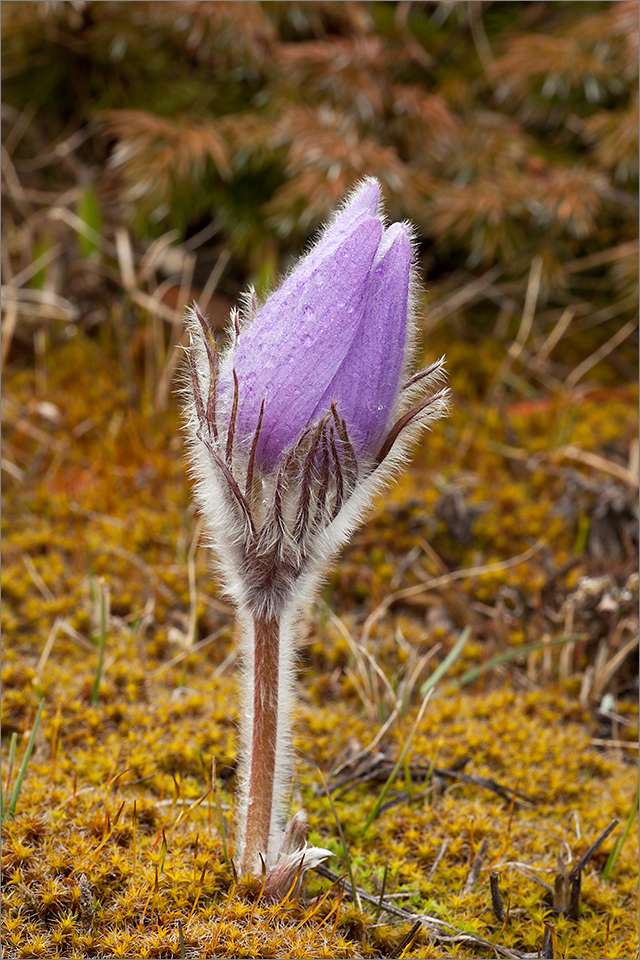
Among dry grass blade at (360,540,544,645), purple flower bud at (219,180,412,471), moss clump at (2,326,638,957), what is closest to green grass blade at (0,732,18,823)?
moss clump at (2,326,638,957)

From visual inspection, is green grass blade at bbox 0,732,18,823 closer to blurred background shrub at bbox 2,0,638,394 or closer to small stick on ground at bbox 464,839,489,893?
small stick on ground at bbox 464,839,489,893

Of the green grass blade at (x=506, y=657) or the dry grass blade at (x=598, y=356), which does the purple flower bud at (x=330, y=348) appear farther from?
the dry grass blade at (x=598, y=356)

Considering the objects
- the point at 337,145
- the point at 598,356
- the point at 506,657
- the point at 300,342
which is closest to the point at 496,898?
the point at 506,657

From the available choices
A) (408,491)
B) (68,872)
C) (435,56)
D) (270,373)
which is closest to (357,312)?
(270,373)

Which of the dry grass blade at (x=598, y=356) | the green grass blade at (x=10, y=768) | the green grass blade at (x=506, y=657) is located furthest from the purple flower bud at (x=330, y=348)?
the dry grass blade at (x=598, y=356)

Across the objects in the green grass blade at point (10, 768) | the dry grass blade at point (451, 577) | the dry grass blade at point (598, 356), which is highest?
the green grass blade at point (10, 768)

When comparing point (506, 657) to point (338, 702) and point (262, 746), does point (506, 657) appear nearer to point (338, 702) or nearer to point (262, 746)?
point (338, 702)

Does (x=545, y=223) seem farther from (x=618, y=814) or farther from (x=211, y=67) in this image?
(x=618, y=814)
